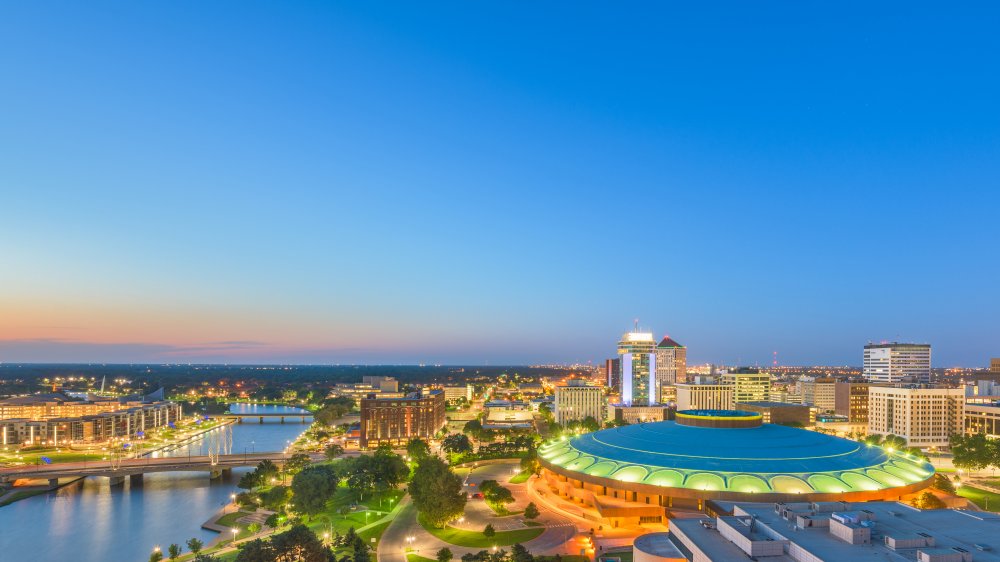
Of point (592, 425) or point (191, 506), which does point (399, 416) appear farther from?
point (191, 506)

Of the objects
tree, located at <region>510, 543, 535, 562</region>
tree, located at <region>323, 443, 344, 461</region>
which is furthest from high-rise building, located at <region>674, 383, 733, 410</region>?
tree, located at <region>510, 543, 535, 562</region>

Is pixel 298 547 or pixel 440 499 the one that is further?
pixel 440 499

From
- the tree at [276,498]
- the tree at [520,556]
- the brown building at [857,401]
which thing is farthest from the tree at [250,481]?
the brown building at [857,401]

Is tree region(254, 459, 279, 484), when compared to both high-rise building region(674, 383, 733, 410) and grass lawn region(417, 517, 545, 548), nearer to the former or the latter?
grass lawn region(417, 517, 545, 548)

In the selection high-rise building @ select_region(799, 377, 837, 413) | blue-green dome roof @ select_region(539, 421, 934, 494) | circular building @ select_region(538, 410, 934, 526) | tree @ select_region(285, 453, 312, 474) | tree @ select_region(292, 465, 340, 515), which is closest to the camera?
circular building @ select_region(538, 410, 934, 526)

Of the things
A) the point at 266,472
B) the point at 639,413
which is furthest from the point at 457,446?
the point at 639,413

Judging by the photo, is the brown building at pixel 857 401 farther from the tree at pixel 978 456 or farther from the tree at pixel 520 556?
the tree at pixel 520 556

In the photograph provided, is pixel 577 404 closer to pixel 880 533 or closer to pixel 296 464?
pixel 296 464
